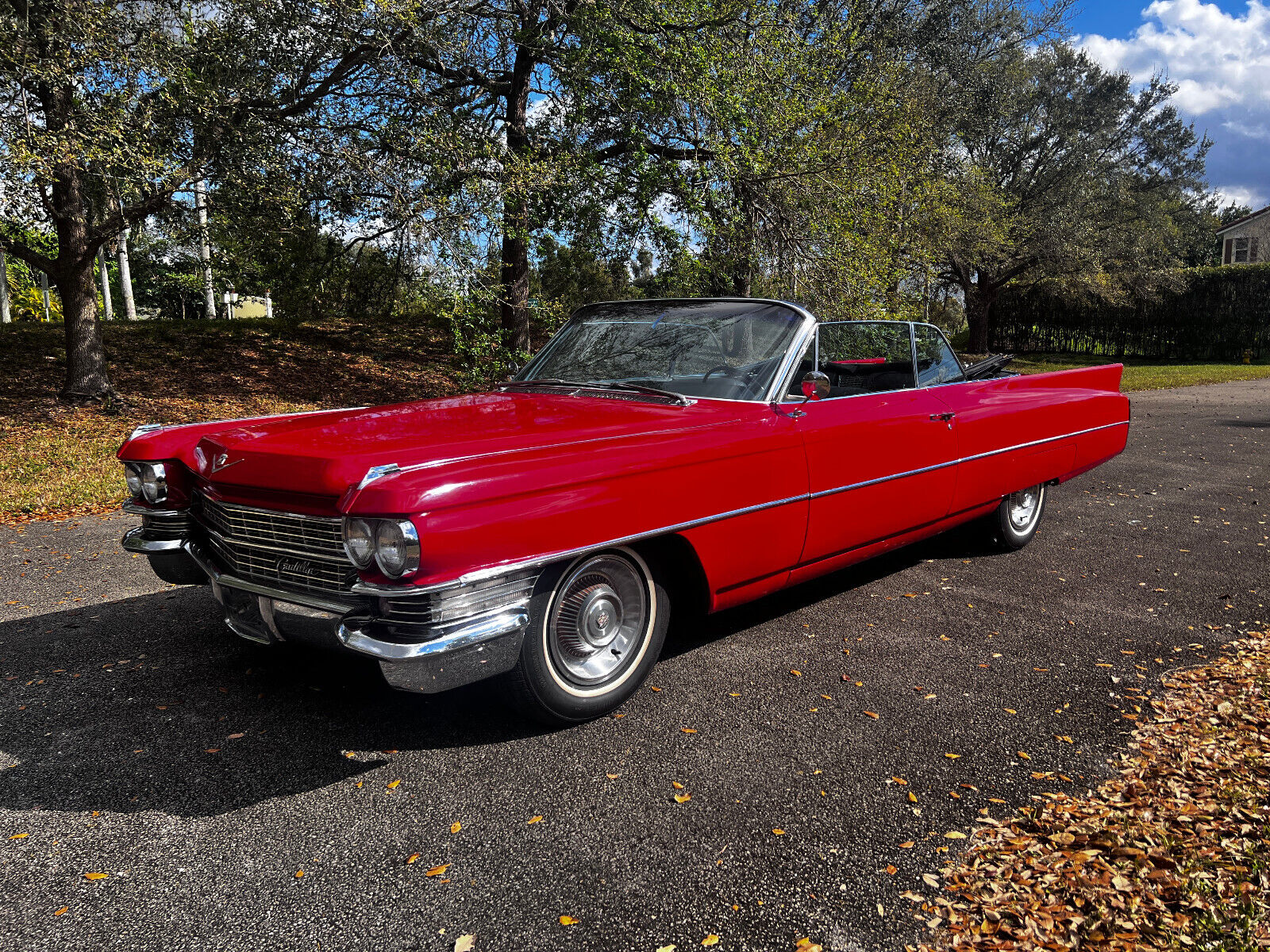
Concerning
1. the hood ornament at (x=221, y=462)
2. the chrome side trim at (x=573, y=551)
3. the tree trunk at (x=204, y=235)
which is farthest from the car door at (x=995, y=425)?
the tree trunk at (x=204, y=235)

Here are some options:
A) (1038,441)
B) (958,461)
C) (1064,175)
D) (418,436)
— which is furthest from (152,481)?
(1064,175)

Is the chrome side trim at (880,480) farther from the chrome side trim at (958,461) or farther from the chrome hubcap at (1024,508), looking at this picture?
the chrome hubcap at (1024,508)

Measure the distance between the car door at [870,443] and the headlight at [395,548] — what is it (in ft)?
6.28

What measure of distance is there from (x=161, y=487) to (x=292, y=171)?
27.3 feet

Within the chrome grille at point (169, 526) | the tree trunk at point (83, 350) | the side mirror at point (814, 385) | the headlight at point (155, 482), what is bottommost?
the chrome grille at point (169, 526)

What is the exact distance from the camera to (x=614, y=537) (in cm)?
302

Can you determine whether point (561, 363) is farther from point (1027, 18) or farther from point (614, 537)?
point (1027, 18)

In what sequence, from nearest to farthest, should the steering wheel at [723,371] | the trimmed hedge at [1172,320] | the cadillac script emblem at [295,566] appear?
the cadillac script emblem at [295,566] < the steering wheel at [723,371] < the trimmed hedge at [1172,320]

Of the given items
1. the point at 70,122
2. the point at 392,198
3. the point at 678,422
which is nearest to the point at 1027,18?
the point at 392,198

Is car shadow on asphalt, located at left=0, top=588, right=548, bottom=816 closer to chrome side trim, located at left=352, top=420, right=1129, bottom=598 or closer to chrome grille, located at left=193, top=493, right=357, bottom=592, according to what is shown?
chrome grille, located at left=193, top=493, right=357, bottom=592

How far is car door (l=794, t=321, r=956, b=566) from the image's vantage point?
12.8 feet

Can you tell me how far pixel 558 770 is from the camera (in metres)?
2.87

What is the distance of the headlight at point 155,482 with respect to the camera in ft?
11.8

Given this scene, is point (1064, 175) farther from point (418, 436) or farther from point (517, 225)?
point (418, 436)
